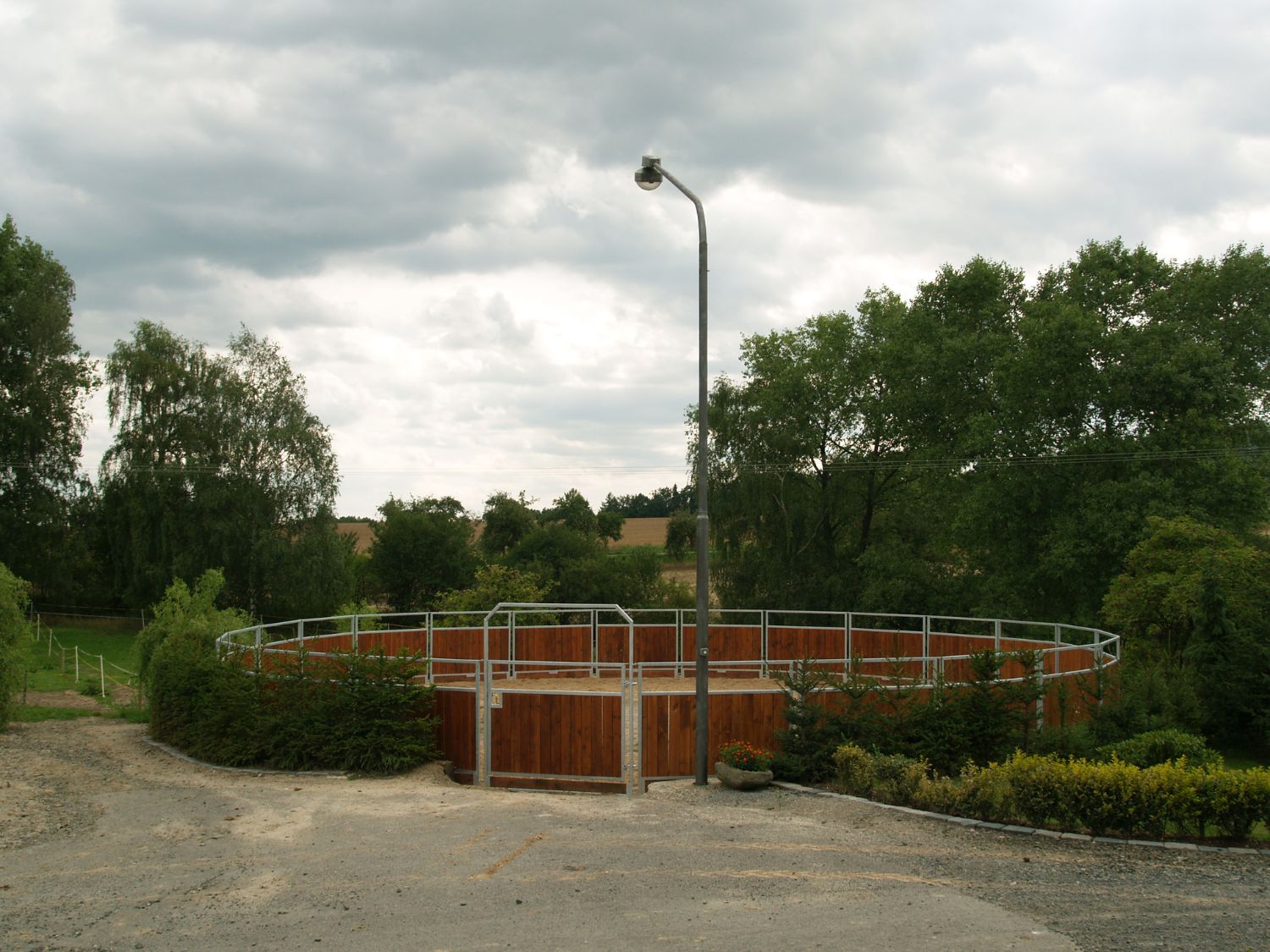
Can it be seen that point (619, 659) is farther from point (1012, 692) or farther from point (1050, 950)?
point (1050, 950)

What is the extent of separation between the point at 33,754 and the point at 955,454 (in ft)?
130

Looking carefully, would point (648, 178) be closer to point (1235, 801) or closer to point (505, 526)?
point (1235, 801)

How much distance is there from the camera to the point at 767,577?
169 feet

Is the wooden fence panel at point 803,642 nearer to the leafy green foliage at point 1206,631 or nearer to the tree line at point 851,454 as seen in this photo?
the leafy green foliage at point 1206,631

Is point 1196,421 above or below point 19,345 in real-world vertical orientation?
below

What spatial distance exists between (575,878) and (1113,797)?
5899 millimetres

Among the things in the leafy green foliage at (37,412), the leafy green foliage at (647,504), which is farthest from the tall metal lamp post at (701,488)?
the leafy green foliage at (647,504)

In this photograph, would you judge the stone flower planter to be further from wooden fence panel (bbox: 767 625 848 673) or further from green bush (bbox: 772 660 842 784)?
wooden fence panel (bbox: 767 625 848 673)

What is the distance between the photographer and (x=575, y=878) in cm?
976

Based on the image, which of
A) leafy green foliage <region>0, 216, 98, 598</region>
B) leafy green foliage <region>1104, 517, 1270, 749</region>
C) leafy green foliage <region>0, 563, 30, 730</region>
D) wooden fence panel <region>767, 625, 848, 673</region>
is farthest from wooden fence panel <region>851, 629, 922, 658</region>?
leafy green foliage <region>0, 216, 98, 598</region>

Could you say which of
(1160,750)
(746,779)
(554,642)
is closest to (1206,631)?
(1160,750)

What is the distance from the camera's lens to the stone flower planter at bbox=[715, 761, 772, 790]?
1427cm

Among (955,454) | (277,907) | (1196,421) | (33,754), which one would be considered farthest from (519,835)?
(955,454)

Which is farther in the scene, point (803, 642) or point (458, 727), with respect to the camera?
point (803, 642)
